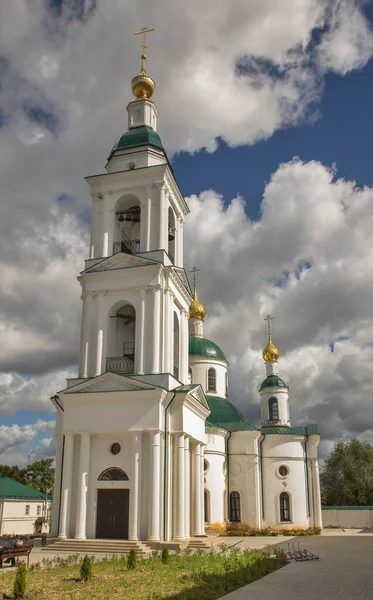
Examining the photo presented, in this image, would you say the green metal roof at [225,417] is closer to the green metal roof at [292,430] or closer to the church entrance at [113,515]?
the green metal roof at [292,430]

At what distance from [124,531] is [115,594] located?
945cm

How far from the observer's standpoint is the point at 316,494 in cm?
3462

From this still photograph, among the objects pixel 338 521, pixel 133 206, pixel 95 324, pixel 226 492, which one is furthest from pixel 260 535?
pixel 133 206

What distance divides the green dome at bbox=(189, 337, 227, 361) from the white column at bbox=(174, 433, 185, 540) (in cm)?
1699

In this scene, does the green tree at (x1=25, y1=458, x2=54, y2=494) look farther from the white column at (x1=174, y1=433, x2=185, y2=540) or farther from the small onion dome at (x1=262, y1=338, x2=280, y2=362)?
the white column at (x1=174, y1=433, x2=185, y2=540)

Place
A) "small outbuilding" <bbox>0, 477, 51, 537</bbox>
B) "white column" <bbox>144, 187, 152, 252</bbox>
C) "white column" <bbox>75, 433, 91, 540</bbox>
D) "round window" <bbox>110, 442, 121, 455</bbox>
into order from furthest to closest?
"small outbuilding" <bbox>0, 477, 51, 537</bbox> → "white column" <bbox>144, 187, 152, 252</bbox> → "round window" <bbox>110, 442, 121, 455</bbox> → "white column" <bbox>75, 433, 91, 540</bbox>

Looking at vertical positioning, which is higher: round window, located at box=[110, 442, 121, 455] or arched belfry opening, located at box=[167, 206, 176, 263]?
arched belfry opening, located at box=[167, 206, 176, 263]

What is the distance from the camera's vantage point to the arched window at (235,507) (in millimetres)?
32906

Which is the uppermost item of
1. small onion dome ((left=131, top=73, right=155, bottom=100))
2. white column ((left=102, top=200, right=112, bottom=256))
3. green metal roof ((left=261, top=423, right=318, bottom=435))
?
small onion dome ((left=131, top=73, right=155, bottom=100))

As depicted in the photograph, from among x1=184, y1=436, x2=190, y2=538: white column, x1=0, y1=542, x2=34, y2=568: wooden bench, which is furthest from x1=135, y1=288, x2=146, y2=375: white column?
x1=0, y1=542, x2=34, y2=568: wooden bench

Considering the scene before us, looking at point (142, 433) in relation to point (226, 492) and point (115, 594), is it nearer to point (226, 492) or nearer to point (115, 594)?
point (115, 594)

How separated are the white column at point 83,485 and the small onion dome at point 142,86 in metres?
16.7

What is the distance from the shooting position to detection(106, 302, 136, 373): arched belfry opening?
74.3ft

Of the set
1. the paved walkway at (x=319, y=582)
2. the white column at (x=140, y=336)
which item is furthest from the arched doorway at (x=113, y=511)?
the paved walkway at (x=319, y=582)
